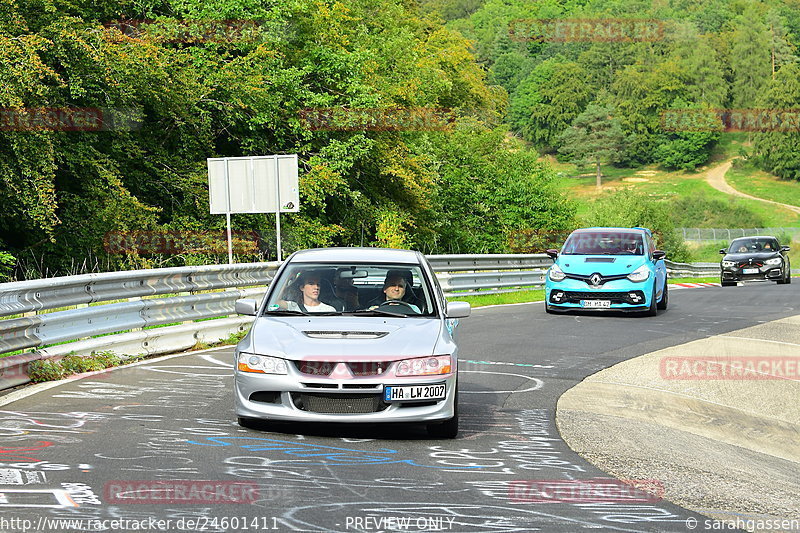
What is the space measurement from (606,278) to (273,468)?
14.0 meters

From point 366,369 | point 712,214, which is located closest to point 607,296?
point 366,369

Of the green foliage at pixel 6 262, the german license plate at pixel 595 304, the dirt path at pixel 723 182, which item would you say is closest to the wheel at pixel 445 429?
the german license plate at pixel 595 304

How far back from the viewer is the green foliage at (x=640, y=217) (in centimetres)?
8338

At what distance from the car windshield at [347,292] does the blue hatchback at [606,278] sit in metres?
11.1

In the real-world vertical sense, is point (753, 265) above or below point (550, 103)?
below

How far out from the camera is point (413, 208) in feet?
145

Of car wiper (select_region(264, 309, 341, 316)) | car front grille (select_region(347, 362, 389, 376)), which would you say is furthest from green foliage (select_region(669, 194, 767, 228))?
car front grille (select_region(347, 362, 389, 376))

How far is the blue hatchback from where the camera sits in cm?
1970

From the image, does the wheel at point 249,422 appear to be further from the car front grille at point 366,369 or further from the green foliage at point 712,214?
the green foliage at point 712,214

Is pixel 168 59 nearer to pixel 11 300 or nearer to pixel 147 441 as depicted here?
pixel 11 300

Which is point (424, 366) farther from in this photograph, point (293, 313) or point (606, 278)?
point (606, 278)

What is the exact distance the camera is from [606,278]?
19750 mm

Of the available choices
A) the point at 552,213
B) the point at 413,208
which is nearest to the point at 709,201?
the point at 552,213

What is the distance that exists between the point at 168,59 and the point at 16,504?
94.7 feet
